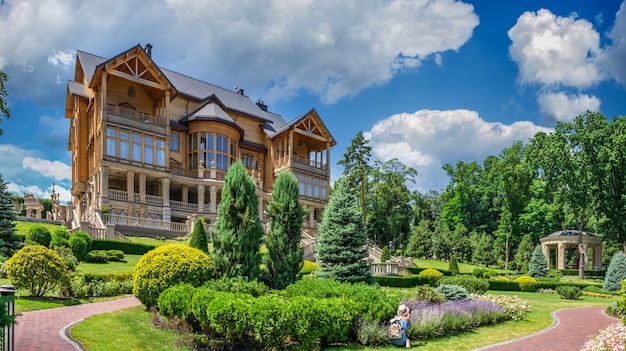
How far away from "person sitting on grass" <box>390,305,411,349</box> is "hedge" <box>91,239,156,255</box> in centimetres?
1947

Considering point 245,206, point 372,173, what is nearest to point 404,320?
point 245,206

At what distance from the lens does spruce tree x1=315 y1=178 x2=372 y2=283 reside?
18.5m

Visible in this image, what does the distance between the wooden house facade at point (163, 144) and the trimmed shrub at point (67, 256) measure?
360 inches

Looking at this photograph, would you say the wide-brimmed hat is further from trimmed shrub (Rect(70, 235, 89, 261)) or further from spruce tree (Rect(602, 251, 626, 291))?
spruce tree (Rect(602, 251, 626, 291))

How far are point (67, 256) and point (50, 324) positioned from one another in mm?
11041

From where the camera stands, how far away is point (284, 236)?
54.5 feet

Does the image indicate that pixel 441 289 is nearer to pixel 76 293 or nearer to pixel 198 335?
pixel 198 335

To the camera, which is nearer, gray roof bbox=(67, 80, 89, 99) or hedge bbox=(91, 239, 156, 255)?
hedge bbox=(91, 239, 156, 255)

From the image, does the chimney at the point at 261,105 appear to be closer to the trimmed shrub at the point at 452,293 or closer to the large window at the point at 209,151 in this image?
the large window at the point at 209,151

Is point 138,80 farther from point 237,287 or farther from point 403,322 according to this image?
point 403,322

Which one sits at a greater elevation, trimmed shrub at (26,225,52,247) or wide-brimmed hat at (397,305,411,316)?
trimmed shrub at (26,225,52,247)

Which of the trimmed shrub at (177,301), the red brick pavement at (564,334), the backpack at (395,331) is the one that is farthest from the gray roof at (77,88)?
the red brick pavement at (564,334)

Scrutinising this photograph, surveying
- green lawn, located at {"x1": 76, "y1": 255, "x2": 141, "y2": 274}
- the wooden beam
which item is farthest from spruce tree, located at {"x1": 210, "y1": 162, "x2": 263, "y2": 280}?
the wooden beam

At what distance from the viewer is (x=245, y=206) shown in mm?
15625
